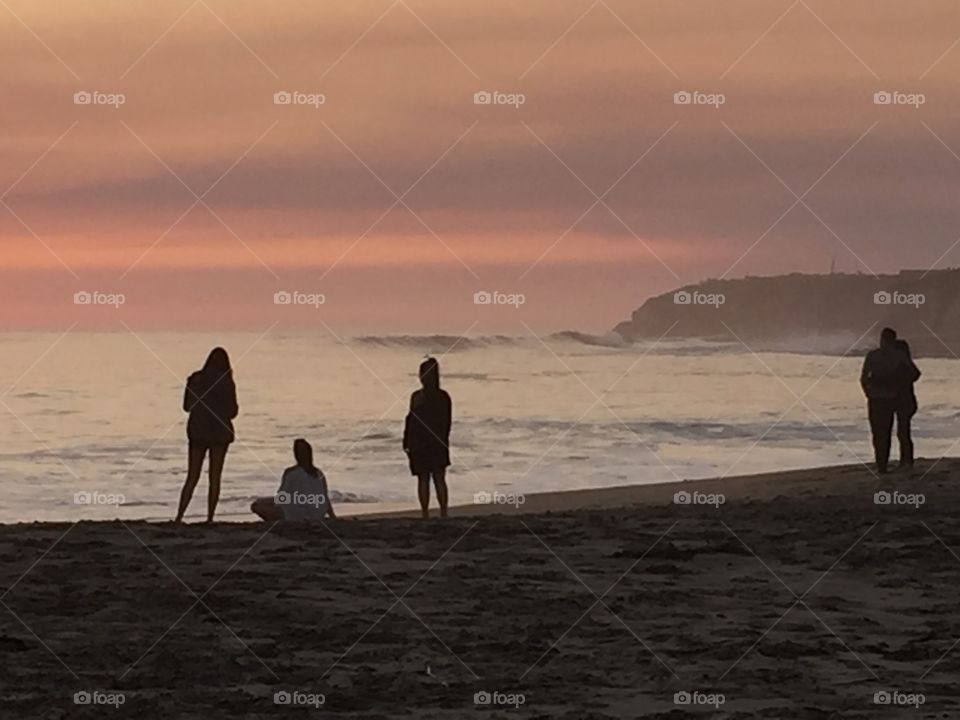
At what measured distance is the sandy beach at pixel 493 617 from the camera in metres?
10.0

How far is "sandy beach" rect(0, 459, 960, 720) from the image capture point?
32.8 feet

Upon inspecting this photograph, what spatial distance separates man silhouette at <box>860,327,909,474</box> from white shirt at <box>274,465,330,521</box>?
7.59 meters

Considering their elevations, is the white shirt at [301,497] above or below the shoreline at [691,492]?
below

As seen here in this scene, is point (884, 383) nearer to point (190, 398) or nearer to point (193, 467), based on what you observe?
point (193, 467)

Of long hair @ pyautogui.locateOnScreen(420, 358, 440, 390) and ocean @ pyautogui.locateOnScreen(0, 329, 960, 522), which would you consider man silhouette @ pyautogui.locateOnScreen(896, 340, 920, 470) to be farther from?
ocean @ pyautogui.locateOnScreen(0, 329, 960, 522)

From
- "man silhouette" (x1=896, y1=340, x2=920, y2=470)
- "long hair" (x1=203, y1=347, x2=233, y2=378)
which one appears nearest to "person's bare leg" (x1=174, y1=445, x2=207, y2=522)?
"long hair" (x1=203, y1=347, x2=233, y2=378)

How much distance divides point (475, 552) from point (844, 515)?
411cm

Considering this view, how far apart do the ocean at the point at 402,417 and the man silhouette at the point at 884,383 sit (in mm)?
9102

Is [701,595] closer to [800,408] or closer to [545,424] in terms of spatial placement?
[545,424]

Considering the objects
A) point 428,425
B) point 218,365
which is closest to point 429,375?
point 428,425

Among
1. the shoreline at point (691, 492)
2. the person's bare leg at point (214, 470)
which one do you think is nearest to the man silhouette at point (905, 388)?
the shoreline at point (691, 492)

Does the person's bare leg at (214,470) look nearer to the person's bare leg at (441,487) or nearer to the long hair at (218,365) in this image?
the long hair at (218,365)

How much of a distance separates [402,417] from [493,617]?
45.7 m

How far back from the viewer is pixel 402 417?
57719mm
